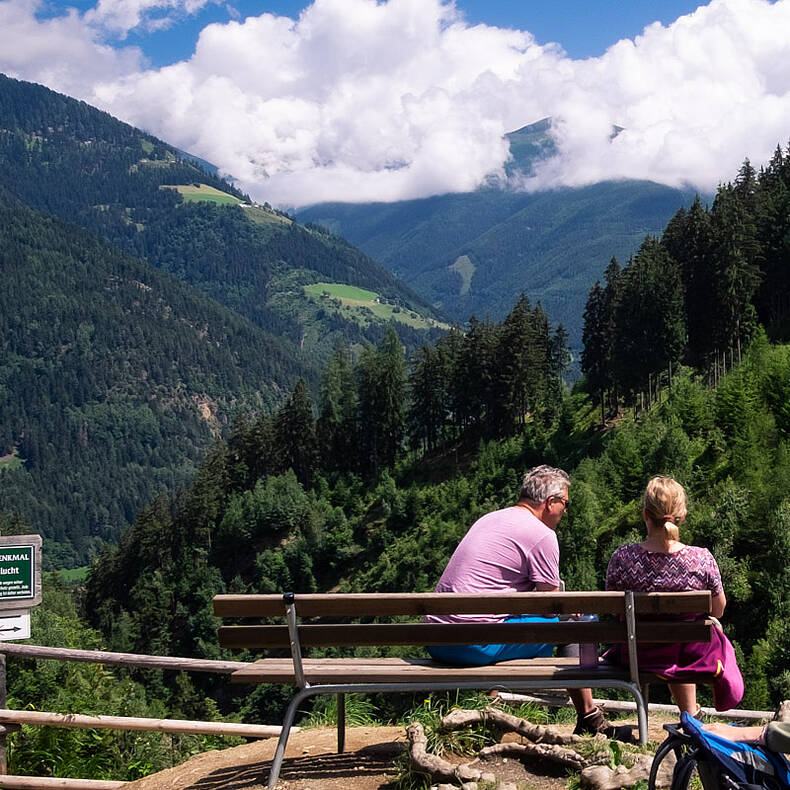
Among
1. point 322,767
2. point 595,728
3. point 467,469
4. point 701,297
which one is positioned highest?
point 701,297

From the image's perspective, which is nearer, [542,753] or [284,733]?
[542,753]

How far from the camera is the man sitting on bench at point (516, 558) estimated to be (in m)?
6.97

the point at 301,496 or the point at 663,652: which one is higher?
the point at 663,652

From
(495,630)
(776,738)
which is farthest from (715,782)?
(495,630)

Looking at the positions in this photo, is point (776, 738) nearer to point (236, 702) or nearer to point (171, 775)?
point (171, 775)

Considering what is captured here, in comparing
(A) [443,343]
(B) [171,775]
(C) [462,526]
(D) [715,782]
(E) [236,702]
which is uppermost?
(A) [443,343]

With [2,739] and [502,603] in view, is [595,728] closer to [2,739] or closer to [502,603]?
[502,603]

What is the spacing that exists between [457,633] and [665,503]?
66.4 inches

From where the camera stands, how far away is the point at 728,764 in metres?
4.53

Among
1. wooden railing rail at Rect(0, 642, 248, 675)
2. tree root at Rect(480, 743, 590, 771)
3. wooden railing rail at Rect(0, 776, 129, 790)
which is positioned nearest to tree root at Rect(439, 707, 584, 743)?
tree root at Rect(480, 743, 590, 771)

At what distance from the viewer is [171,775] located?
7398mm

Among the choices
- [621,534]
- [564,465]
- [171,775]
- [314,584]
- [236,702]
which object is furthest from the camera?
[314,584]

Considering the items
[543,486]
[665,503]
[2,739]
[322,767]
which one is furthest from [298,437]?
[665,503]

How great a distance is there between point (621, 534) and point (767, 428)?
10.5 meters
